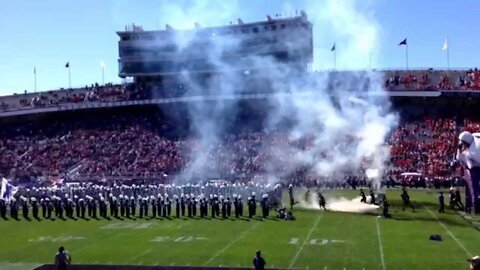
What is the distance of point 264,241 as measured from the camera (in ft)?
72.2

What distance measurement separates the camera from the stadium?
2144 cm

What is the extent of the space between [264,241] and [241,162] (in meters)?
28.6

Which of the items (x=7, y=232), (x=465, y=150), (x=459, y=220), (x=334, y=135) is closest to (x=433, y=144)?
(x=334, y=135)

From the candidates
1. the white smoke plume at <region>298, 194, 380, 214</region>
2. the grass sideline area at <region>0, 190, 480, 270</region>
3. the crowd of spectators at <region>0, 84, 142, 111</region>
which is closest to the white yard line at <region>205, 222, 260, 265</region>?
the grass sideline area at <region>0, 190, 480, 270</region>

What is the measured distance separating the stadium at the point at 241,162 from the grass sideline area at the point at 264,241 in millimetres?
81

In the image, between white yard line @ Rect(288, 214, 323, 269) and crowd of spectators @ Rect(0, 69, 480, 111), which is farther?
crowd of spectators @ Rect(0, 69, 480, 111)

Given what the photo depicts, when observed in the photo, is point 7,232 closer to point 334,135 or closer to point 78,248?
point 78,248

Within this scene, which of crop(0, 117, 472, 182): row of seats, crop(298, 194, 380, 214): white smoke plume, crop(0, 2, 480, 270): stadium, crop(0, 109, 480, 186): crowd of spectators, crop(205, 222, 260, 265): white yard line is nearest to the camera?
crop(205, 222, 260, 265): white yard line

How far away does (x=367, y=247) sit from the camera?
813 inches

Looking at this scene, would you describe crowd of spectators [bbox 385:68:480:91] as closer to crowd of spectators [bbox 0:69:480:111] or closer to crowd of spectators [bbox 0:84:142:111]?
crowd of spectators [bbox 0:69:480:111]

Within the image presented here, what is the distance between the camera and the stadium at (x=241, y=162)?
21438mm

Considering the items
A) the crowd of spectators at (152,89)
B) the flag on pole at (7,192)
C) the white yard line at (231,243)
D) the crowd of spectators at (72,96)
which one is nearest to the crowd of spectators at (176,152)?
the crowd of spectators at (152,89)

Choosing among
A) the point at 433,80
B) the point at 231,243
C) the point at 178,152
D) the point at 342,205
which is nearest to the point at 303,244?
the point at 231,243

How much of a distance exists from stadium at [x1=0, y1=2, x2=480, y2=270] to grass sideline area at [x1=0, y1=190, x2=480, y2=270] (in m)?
0.08
